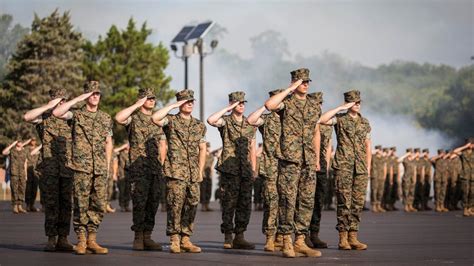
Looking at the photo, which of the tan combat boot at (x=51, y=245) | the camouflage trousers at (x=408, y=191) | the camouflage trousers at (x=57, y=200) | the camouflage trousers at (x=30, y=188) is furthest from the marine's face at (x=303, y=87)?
the camouflage trousers at (x=408, y=191)

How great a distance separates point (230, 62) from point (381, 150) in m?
74.0

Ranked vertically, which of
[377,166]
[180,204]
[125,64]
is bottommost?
[180,204]

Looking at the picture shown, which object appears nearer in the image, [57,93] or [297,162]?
[297,162]

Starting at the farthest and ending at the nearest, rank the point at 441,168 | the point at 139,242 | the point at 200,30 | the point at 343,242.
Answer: the point at 200,30, the point at 441,168, the point at 343,242, the point at 139,242

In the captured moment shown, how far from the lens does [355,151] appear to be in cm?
1683

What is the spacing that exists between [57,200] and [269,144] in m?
3.18

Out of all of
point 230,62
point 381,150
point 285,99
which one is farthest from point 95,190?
point 230,62

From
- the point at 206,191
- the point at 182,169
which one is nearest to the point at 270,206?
the point at 182,169

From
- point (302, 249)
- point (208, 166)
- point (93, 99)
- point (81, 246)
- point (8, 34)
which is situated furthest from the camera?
point (8, 34)

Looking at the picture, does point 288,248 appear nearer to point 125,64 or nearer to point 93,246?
point 93,246

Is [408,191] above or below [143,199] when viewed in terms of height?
above

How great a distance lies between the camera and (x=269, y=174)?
54.7ft

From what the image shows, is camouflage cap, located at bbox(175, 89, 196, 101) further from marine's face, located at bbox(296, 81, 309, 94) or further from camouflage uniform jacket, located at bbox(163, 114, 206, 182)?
marine's face, located at bbox(296, 81, 309, 94)

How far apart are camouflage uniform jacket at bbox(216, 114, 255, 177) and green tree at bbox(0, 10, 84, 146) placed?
42.8m
